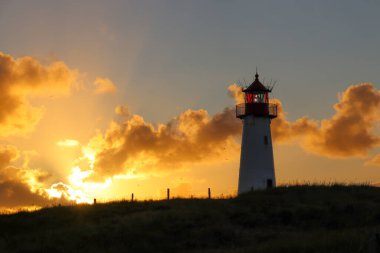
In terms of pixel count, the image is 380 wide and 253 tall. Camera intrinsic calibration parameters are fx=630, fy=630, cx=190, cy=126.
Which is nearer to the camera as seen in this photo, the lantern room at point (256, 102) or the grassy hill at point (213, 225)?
the grassy hill at point (213, 225)

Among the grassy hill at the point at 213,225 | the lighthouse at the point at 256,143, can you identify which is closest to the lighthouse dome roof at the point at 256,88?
the lighthouse at the point at 256,143

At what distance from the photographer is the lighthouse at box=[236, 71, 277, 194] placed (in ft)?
170

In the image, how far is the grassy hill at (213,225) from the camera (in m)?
31.0

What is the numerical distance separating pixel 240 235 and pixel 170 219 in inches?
168

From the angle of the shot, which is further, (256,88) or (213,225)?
(256,88)

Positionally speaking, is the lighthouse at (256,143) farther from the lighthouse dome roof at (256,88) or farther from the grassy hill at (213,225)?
the grassy hill at (213,225)

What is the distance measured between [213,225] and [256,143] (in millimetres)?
18639

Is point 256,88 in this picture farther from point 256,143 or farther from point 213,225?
point 213,225

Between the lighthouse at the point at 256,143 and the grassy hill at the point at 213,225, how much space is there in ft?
28.2

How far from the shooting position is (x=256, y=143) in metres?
52.6

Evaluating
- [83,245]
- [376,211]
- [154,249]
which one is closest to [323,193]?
[376,211]

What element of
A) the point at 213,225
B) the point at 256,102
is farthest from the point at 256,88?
the point at 213,225

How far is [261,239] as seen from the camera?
33.2 meters

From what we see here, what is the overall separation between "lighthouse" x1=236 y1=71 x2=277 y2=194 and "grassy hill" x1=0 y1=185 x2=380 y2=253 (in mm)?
8600
